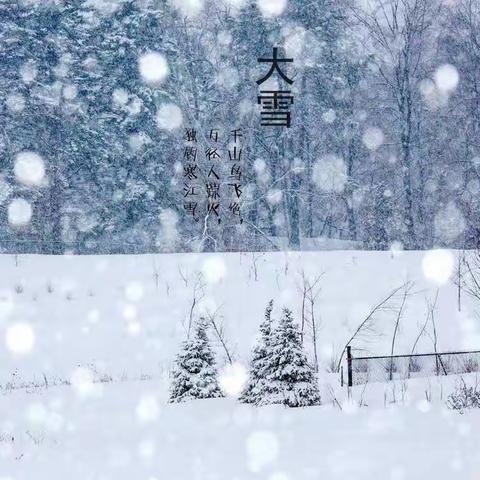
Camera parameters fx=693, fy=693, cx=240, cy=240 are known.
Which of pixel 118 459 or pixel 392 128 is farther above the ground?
pixel 392 128

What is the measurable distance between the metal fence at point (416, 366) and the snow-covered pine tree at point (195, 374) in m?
1.88

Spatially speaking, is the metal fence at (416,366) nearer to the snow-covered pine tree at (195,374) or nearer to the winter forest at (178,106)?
the snow-covered pine tree at (195,374)

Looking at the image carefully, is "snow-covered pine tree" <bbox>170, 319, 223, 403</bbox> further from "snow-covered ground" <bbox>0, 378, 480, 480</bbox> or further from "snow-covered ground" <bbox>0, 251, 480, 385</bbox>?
"snow-covered ground" <bbox>0, 251, 480, 385</bbox>

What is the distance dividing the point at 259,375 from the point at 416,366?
299 cm

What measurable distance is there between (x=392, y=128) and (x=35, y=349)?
88.5 feet

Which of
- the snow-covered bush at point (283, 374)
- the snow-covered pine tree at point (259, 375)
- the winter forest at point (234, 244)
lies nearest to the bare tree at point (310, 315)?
the winter forest at point (234, 244)

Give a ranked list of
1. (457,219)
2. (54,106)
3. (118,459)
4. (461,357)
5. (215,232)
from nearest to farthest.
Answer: (118,459) → (461,357) → (215,232) → (54,106) → (457,219)

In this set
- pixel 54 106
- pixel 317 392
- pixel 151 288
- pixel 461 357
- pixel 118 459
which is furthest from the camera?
pixel 54 106

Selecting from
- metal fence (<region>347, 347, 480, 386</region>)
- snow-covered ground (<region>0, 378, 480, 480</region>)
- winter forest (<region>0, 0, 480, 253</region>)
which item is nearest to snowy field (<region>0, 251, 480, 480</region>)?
snow-covered ground (<region>0, 378, 480, 480</region>)

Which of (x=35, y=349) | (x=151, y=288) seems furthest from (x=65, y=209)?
(x=35, y=349)

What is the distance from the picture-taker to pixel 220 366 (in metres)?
10.1

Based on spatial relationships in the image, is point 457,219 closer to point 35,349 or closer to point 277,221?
point 277,221

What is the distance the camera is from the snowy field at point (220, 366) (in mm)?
5090

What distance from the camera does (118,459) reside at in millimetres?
5250
